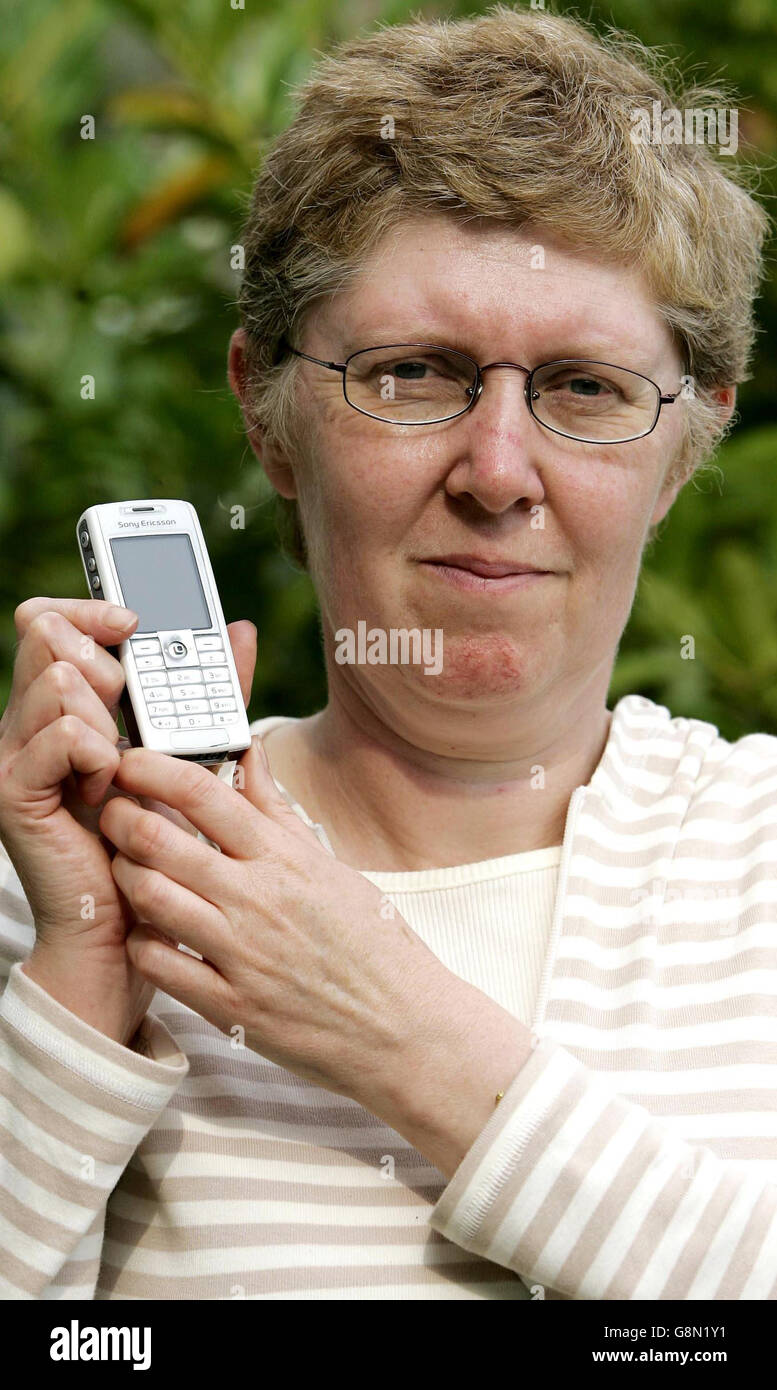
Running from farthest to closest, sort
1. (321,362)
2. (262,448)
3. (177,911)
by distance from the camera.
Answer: (262,448) < (321,362) < (177,911)

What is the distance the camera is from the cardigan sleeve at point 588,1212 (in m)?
1.09

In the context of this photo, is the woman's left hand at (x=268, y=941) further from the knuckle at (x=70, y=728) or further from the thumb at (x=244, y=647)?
the thumb at (x=244, y=647)

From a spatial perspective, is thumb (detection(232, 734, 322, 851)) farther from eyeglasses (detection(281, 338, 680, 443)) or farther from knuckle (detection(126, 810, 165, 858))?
eyeglasses (detection(281, 338, 680, 443))

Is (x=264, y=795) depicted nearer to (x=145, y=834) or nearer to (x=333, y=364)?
(x=145, y=834)

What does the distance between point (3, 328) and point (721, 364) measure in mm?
1340

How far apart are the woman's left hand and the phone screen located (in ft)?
0.47

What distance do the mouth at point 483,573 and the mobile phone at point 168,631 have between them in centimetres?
22

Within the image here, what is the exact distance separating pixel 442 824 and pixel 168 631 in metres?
0.40

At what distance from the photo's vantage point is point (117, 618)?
1.14 meters
